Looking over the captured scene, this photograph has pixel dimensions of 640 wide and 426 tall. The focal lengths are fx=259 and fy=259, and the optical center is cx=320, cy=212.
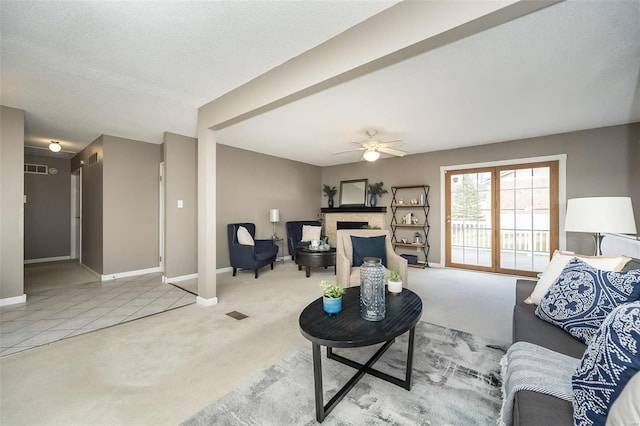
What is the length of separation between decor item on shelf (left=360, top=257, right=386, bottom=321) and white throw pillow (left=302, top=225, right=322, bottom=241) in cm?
409

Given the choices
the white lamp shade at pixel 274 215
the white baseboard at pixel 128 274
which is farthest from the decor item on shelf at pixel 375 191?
the white baseboard at pixel 128 274

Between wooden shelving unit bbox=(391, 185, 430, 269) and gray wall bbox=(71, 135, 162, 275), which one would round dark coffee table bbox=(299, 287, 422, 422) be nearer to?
wooden shelving unit bbox=(391, 185, 430, 269)

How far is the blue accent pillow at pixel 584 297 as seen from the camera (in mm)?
1353

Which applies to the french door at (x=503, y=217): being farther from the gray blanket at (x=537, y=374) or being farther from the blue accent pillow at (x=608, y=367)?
the blue accent pillow at (x=608, y=367)

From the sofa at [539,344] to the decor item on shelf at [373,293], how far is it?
0.77 m

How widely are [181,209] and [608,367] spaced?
16.0 ft

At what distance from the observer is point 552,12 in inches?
66.8

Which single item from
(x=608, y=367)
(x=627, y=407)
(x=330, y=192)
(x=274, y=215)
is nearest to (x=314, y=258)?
(x=274, y=215)

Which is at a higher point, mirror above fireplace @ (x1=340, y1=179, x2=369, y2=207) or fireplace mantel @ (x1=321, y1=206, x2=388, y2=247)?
mirror above fireplace @ (x1=340, y1=179, x2=369, y2=207)

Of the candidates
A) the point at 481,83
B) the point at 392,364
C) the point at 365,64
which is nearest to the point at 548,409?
the point at 392,364

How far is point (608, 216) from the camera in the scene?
2301 mm

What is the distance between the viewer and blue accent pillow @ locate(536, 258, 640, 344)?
1.35 m

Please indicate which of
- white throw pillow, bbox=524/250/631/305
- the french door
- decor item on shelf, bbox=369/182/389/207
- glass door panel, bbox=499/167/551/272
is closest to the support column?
white throw pillow, bbox=524/250/631/305

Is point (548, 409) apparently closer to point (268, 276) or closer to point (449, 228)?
point (268, 276)
